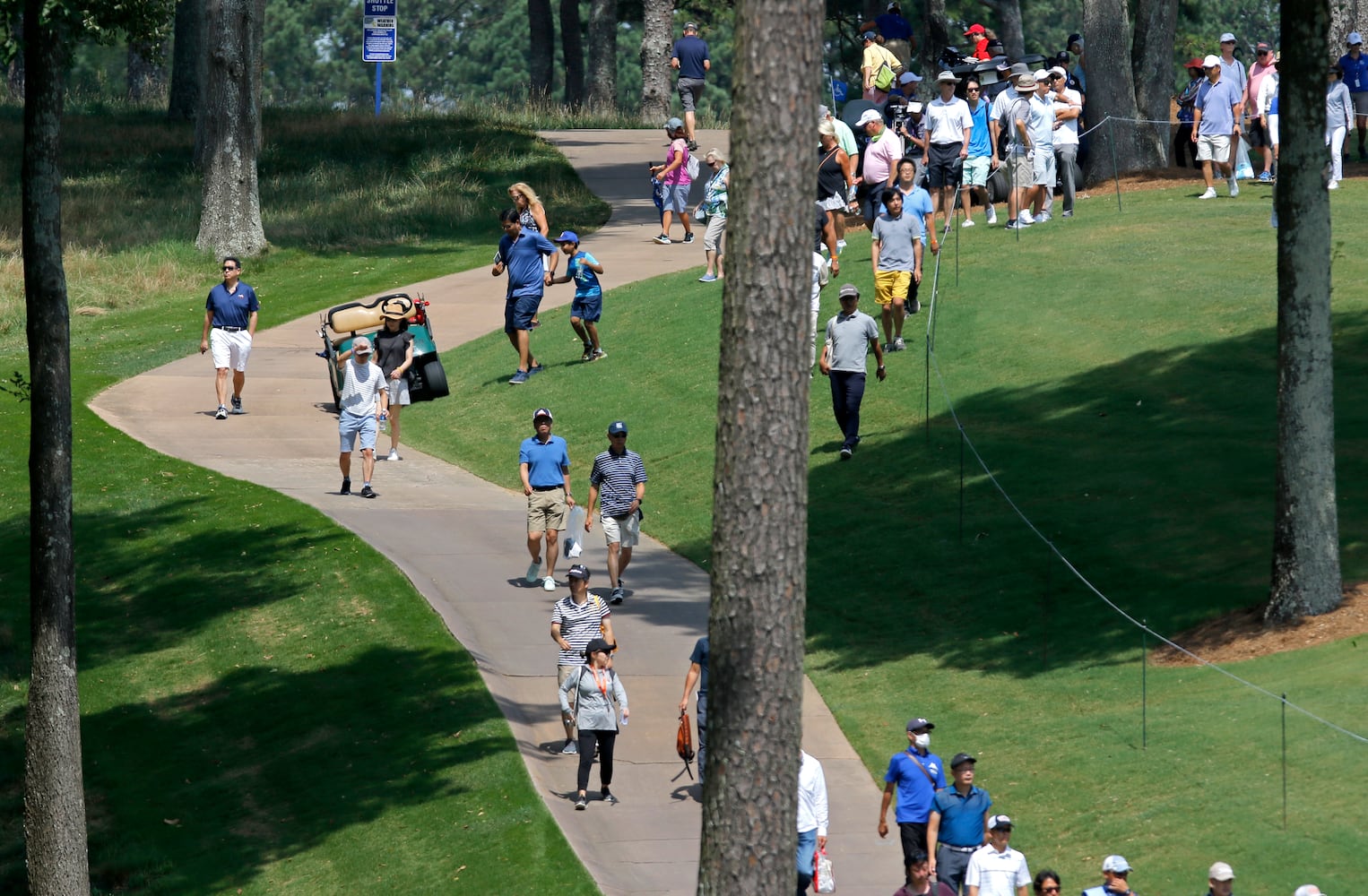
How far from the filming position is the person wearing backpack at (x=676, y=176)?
93.6 feet

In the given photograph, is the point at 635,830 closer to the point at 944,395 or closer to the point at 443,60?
the point at 944,395

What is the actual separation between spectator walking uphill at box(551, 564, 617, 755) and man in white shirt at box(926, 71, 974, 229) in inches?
476

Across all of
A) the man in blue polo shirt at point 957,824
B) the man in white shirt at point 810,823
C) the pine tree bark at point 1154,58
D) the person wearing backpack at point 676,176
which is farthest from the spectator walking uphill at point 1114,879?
the pine tree bark at point 1154,58

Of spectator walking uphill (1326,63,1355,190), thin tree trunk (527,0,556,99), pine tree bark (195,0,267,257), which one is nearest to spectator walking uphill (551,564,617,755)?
spectator walking uphill (1326,63,1355,190)

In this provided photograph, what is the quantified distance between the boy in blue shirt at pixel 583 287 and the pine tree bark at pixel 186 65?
22584 millimetres

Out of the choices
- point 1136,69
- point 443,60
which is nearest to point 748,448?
point 1136,69

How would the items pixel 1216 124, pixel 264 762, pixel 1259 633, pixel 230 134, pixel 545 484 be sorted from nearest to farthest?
pixel 1259 633 → pixel 264 762 → pixel 545 484 → pixel 1216 124 → pixel 230 134

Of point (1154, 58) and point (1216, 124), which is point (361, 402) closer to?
point (1216, 124)

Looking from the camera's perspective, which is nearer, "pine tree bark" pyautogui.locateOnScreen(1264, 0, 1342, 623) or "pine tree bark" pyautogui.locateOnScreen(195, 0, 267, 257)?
"pine tree bark" pyautogui.locateOnScreen(1264, 0, 1342, 623)

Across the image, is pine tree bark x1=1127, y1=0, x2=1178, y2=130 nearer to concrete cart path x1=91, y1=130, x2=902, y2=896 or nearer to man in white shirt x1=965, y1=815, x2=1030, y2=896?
concrete cart path x1=91, y1=130, x2=902, y2=896

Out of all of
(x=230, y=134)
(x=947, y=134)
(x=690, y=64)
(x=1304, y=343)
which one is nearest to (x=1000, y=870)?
(x=1304, y=343)

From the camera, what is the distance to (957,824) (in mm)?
11281

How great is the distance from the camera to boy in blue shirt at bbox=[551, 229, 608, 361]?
22.9 metres

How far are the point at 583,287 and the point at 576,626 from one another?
9.92 m
